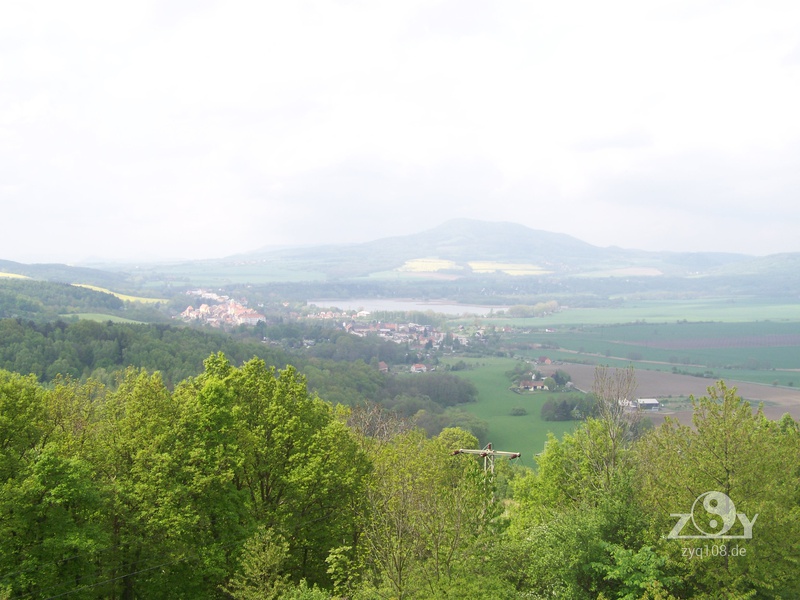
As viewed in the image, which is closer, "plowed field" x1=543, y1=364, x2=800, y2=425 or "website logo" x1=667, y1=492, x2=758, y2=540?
"website logo" x1=667, y1=492, x2=758, y2=540

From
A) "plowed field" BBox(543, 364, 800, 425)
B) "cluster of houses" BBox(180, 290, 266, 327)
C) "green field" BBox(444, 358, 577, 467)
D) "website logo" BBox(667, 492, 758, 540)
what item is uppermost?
"website logo" BBox(667, 492, 758, 540)

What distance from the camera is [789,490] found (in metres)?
19.4

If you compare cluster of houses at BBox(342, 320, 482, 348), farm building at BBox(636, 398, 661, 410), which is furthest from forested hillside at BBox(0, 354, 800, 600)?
cluster of houses at BBox(342, 320, 482, 348)

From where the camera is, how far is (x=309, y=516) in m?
21.5

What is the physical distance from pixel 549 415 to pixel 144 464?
235 ft

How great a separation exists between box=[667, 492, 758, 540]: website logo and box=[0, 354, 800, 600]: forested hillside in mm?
42

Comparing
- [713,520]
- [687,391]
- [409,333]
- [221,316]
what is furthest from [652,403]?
[221,316]

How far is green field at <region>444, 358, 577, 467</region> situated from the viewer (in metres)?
70.7

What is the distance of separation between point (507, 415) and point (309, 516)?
67.7m

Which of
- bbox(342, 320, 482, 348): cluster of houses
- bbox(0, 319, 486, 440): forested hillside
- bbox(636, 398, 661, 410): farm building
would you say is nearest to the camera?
bbox(0, 319, 486, 440): forested hillside

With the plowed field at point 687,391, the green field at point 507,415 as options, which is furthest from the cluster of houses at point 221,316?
the plowed field at point 687,391

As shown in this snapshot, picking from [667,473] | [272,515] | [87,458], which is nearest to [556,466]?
[667,473]

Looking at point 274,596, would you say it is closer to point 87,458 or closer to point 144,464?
point 144,464

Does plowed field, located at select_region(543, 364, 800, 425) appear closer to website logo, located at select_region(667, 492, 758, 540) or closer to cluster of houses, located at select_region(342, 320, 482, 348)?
cluster of houses, located at select_region(342, 320, 482, 348)
